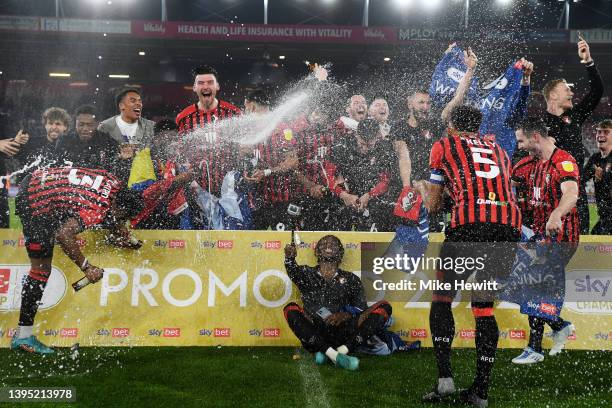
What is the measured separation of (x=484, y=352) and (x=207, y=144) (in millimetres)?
3887

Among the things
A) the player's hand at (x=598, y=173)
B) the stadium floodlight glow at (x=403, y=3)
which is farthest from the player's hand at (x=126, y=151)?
the stadium floodlight glow at (x=403, y=3)

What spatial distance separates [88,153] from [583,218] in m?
4.82

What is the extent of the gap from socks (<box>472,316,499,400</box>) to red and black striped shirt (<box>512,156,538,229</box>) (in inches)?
67.7

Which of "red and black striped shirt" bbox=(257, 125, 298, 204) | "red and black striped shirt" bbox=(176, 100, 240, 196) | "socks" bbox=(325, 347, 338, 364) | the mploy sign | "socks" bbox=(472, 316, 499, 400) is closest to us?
"socks" bbox=(472, 316, 499, 400)

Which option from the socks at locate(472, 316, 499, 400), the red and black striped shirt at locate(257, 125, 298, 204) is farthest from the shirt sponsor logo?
the red and black striped shirt at locate(257, 125, 298, 204)

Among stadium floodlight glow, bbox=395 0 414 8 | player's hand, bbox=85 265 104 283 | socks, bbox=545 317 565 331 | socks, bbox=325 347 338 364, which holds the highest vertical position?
stadium floodlight glow, bbox=395 0 414 8

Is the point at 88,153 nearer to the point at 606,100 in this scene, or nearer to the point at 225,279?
the point at 225,279

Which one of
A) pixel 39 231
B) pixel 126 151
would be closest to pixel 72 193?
pixel 39 231

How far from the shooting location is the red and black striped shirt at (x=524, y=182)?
5669 millimetres

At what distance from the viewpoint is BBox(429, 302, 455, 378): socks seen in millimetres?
4285

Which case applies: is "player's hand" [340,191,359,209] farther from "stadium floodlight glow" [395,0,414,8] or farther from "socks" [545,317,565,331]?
"stadium floodlight glow" [395,0,414,8]

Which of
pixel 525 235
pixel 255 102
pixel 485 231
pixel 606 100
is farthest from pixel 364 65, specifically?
pixel 485 231

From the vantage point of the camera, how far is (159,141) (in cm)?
702

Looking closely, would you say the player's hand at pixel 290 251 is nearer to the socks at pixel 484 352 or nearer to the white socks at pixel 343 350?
the white socks at pixel 343 350
